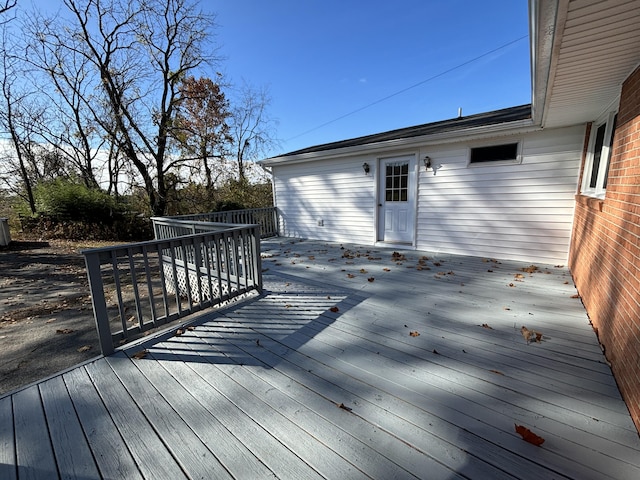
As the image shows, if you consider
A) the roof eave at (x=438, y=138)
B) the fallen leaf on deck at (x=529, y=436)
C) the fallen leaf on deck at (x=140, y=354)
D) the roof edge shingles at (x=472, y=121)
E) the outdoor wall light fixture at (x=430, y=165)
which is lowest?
the fallen leaf on deck at (x=140, y=354)

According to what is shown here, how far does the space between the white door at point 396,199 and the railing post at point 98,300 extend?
17.0 feet

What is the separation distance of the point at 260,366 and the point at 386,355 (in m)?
0.92

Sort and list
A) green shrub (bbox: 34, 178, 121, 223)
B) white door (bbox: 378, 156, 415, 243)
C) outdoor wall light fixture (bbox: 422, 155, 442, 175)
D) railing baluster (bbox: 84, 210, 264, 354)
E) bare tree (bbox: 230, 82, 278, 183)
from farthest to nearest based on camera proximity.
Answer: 1. bare tree (bbox: 230, 82, 278, 183)
2. green shrub (bbox: 34, 178, 121, 223)
3. white door (bbox: 378, 156, 415, 243)
4. outdoor wall light fixture (bbox: 422, 155, 442, 175)
5. railing baluster (bbox: 84, 210, 264, 354)

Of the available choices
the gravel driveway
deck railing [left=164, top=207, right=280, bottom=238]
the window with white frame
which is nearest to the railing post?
the gravel driveway

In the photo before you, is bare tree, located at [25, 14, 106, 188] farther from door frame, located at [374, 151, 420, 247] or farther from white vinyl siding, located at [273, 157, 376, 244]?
door frame, located at [374, 151, 420, 247]

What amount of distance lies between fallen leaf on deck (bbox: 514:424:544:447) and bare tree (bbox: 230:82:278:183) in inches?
557

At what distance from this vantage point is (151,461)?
123 centimetres

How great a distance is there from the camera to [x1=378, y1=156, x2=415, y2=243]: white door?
5641 mm

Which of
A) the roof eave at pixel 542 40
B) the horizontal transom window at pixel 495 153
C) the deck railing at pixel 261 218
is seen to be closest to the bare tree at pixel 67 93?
the deck railing at pixel 261 218

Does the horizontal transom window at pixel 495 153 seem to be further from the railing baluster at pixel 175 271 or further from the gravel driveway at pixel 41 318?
the gravel driveway at pixel 41 318

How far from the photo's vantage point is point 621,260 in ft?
6.13

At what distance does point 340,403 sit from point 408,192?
193 inches

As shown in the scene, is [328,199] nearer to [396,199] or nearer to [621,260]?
[396,199]

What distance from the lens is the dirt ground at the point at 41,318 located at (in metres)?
2.72
